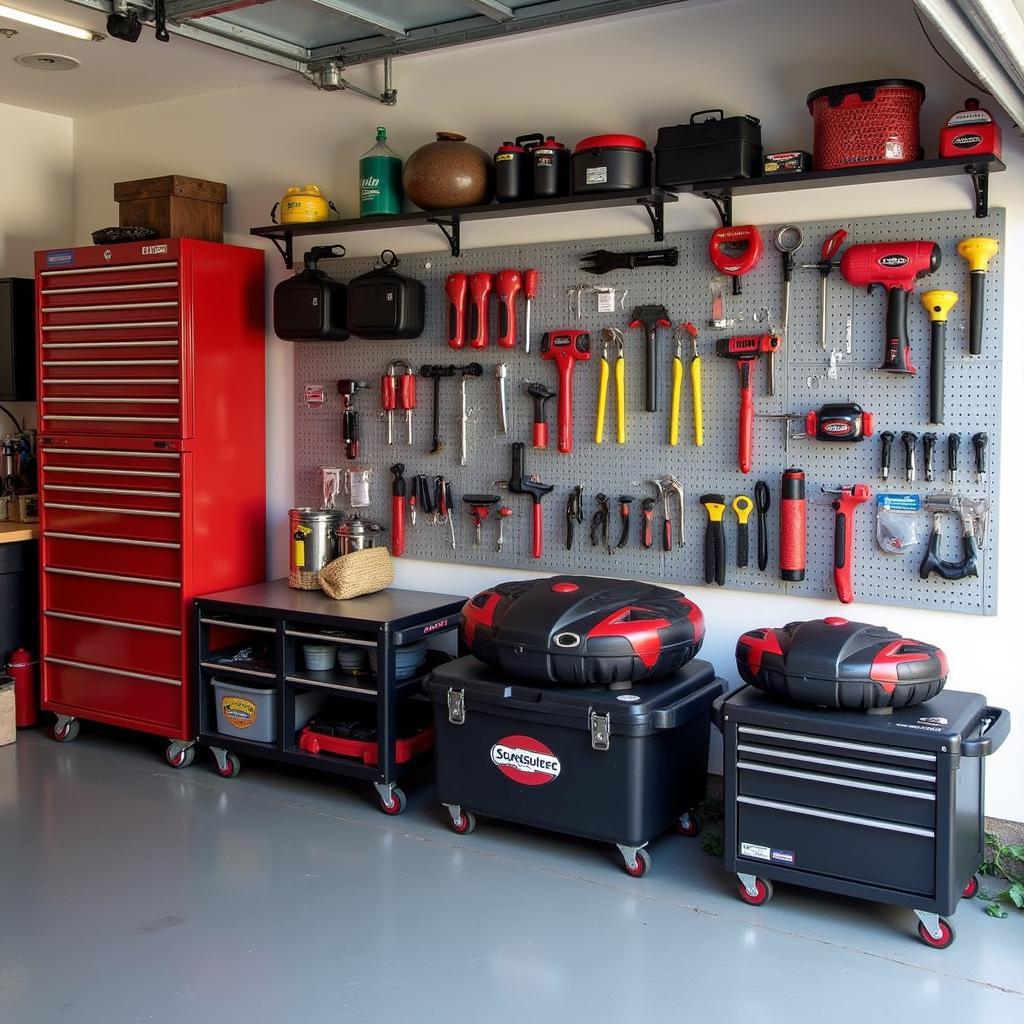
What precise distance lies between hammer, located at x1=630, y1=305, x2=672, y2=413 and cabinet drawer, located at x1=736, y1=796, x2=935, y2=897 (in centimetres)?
135

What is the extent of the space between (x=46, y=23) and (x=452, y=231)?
1538 millimetres

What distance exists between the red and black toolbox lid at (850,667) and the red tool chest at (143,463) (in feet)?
7.54

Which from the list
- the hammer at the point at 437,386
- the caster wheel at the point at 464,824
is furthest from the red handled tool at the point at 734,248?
the caster wheel at the point at 464,824

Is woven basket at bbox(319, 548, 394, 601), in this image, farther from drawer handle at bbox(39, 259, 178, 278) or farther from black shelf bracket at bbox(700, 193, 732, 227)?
black shelf bracket at bbox(700, 193, 732, 227)

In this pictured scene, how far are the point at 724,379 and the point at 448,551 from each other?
49.1 inches

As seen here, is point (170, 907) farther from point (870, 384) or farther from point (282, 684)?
point (870, 384)

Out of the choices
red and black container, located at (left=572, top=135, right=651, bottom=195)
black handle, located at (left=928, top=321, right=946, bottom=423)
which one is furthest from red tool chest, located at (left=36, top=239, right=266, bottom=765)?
black handle, located at (left=928, top=321, right=946, bottom=423)

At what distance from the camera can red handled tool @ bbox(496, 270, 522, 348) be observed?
159 inches

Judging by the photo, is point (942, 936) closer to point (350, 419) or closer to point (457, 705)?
point (457, 705)

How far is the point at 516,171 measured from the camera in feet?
12.6

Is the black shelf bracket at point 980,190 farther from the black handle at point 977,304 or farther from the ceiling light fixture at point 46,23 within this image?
the ceiling light fixture at point 46,23

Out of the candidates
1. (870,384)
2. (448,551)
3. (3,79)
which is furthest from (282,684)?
(3,79)

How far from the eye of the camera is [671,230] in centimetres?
378

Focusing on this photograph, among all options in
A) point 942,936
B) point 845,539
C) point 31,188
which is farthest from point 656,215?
point 31,188
